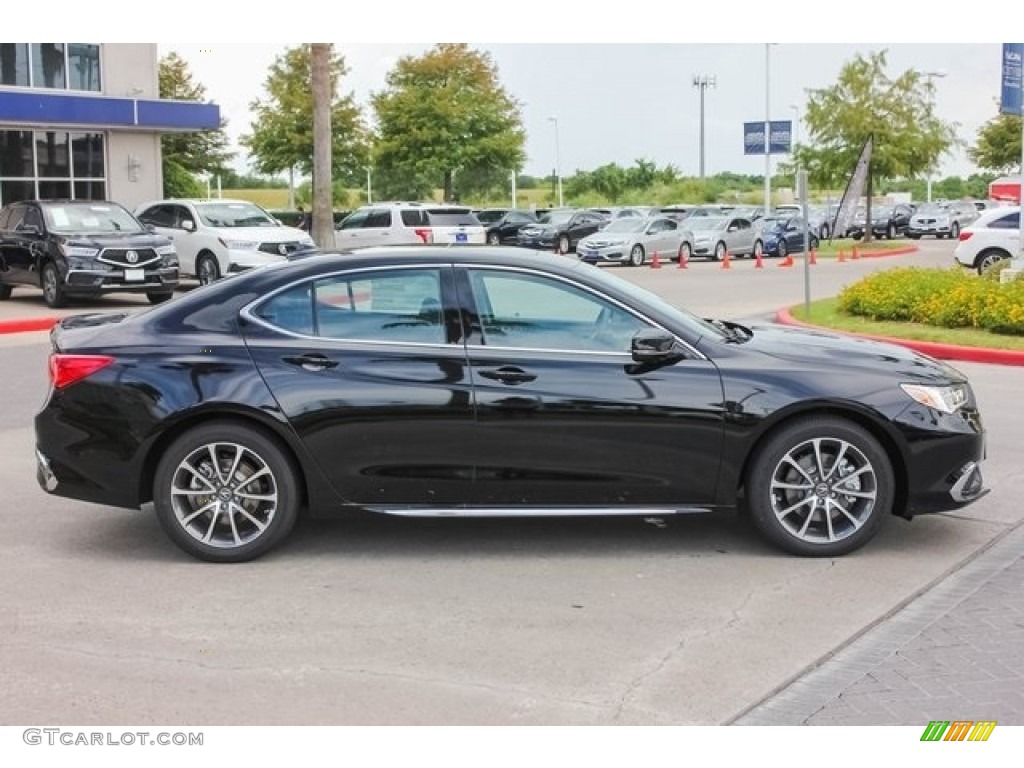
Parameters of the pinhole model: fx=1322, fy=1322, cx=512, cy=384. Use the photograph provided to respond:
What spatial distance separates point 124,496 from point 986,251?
2230 cm

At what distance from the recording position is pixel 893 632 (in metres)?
5.43

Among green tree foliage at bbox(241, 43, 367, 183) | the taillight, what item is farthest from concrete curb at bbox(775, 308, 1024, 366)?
green tree foliage at bbox(241, 43, 367, 183)

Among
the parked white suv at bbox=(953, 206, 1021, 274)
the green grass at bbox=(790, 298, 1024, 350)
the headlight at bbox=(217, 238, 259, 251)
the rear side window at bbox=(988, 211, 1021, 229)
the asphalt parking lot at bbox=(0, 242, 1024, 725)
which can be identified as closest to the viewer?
the asphalt parking lot at bbox=(0, 242, 1024, 725)

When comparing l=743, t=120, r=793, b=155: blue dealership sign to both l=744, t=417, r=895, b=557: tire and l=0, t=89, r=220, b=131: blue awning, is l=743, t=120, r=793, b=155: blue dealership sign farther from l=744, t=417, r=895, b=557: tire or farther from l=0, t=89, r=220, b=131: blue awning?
l=744, t=417, r=895, b=557: tire

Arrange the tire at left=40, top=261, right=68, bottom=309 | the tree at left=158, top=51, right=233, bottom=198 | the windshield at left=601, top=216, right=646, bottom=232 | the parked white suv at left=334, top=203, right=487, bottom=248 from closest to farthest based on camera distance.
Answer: the tire at left=40, top=261, right=68, bottom=309 < the parked white suv at left=334, top=203, right=487, bottom=248 < the windshield at left=601, top=216, right=646, bottom=232 < the tree at left=158, top=51, right=233, bottom=198

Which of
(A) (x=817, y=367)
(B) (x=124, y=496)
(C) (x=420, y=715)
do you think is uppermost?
(A) (x=817, y=367)

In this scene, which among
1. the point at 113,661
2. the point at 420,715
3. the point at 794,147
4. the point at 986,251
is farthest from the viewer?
the point at 794,147

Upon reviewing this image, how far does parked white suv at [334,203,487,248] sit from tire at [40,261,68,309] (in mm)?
10703

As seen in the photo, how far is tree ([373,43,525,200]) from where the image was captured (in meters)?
54.7

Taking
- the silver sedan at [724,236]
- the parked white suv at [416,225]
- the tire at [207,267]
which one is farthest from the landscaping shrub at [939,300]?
the silver sedan at [724,236]

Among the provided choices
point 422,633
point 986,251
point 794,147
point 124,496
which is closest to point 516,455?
point 422,633

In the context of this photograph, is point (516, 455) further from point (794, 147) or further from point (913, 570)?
point (794, 147)

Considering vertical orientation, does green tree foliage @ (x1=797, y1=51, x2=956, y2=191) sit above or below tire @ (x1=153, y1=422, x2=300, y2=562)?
above

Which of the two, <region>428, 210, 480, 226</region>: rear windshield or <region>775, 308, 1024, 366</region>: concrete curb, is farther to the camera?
<region>428, 210, 480, 226</region>: rear windshield
